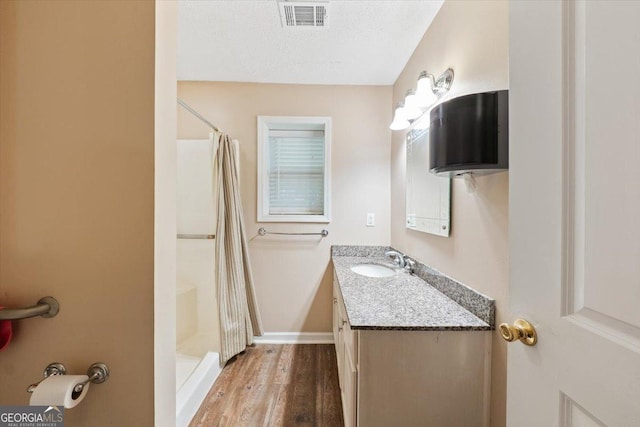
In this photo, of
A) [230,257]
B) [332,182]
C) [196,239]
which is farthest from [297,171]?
[196,239]

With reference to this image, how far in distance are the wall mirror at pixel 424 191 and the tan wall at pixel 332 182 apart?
549 mm

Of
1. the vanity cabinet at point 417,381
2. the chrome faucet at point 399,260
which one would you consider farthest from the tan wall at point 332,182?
the vanity cabinet at point 417,381

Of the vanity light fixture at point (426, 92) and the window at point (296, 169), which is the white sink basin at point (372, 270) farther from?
the vanity light fixture at point (426, 92)

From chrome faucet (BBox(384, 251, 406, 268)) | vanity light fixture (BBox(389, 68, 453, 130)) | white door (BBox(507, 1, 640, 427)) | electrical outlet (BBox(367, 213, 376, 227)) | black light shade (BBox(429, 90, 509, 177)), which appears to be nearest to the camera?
white door (BBox(507, 1, 640, 427))

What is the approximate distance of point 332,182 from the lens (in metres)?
2.39

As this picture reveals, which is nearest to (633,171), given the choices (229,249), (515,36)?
(515,36)

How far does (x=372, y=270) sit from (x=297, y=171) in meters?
1.17

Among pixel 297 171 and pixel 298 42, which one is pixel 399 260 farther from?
pixel 298 42

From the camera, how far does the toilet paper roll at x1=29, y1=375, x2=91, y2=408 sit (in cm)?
56

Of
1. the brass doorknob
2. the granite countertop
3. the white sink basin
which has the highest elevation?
the brass doorknob

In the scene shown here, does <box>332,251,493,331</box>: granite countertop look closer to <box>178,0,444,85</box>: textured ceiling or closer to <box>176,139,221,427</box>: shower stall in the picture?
<box>176,139,221,427</box>: shower stall

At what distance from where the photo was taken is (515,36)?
649 mm

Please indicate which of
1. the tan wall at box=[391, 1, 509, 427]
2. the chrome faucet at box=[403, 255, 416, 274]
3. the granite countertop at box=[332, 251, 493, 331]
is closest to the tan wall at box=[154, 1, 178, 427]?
the granite countertop at box=[332, 251, 493, 331]

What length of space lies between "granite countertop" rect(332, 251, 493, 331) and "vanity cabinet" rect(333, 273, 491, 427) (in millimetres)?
30
